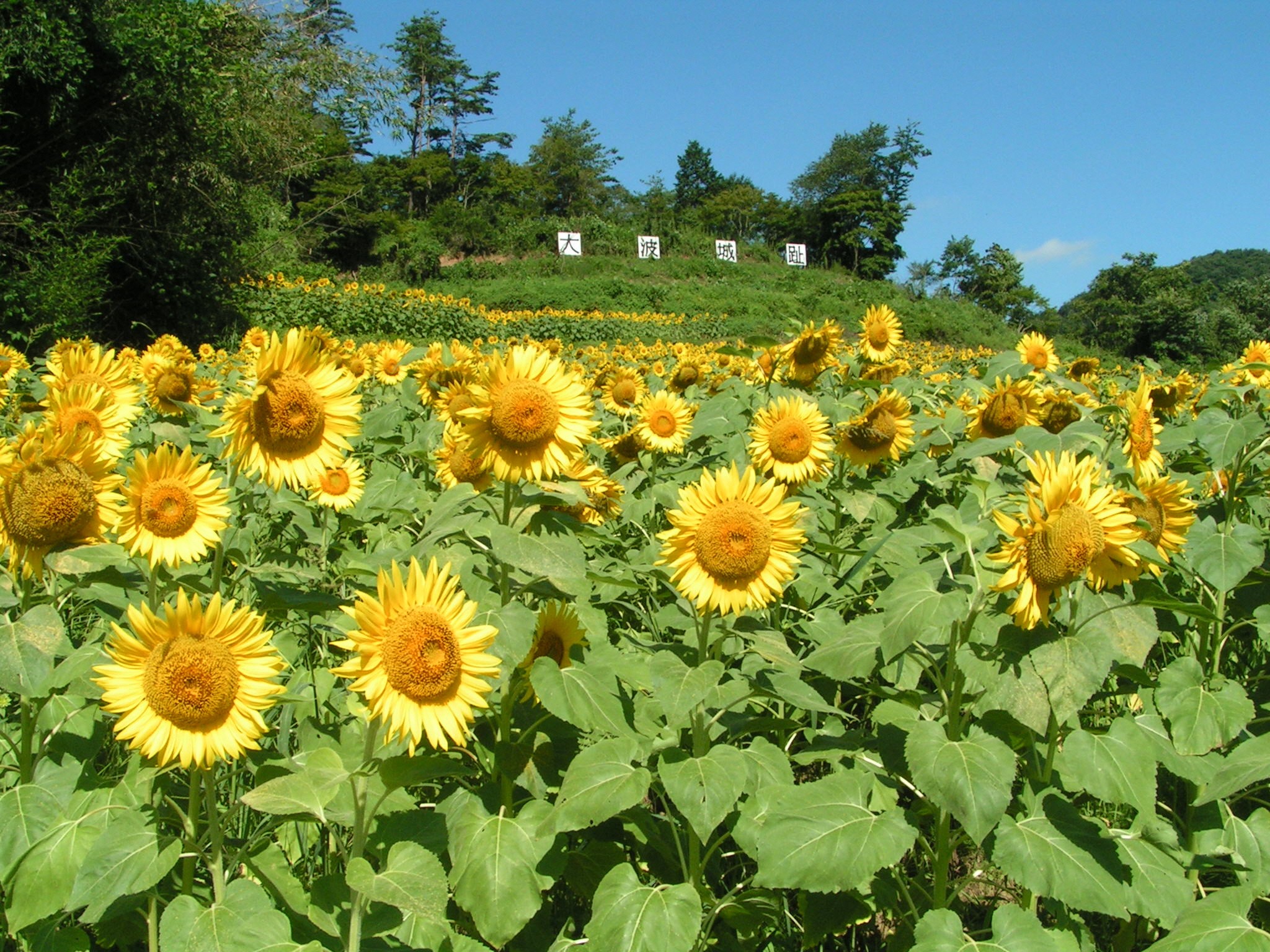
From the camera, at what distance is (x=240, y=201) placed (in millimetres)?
18469

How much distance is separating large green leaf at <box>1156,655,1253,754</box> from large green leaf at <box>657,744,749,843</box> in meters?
1.16

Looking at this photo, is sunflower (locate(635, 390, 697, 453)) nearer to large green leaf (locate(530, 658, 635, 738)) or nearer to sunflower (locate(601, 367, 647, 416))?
sunflower (locate(601, 367, 647, 416))

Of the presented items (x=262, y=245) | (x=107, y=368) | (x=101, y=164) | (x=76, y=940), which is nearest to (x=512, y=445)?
(x=76, y=940)

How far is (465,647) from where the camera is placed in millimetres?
1652

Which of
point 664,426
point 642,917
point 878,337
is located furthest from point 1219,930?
point 878,337

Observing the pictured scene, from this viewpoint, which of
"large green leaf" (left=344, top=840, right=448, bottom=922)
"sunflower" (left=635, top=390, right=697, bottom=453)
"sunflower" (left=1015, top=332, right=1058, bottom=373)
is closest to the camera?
"large green leaf" (left=344, top=840, right=448, bottom=922)

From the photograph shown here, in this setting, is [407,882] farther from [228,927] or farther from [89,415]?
[89,415]

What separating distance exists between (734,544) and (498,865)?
830mm

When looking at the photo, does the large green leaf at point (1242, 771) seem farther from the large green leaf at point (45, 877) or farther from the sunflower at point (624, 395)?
the sunflower at point (624, 395)

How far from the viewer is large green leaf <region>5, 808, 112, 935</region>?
166cm

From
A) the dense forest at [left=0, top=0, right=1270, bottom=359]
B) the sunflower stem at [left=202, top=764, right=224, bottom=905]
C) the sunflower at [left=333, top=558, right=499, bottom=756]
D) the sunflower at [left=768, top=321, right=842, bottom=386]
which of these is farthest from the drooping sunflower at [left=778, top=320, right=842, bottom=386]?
the dense forest at [left=0, top=0, right=1270, bottom=359]

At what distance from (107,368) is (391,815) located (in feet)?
6.25

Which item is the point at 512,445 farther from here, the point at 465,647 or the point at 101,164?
the point at 101,164

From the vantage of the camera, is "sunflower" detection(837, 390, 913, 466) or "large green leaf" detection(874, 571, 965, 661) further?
"sunflower" detection(837, 390, 913, 466)
